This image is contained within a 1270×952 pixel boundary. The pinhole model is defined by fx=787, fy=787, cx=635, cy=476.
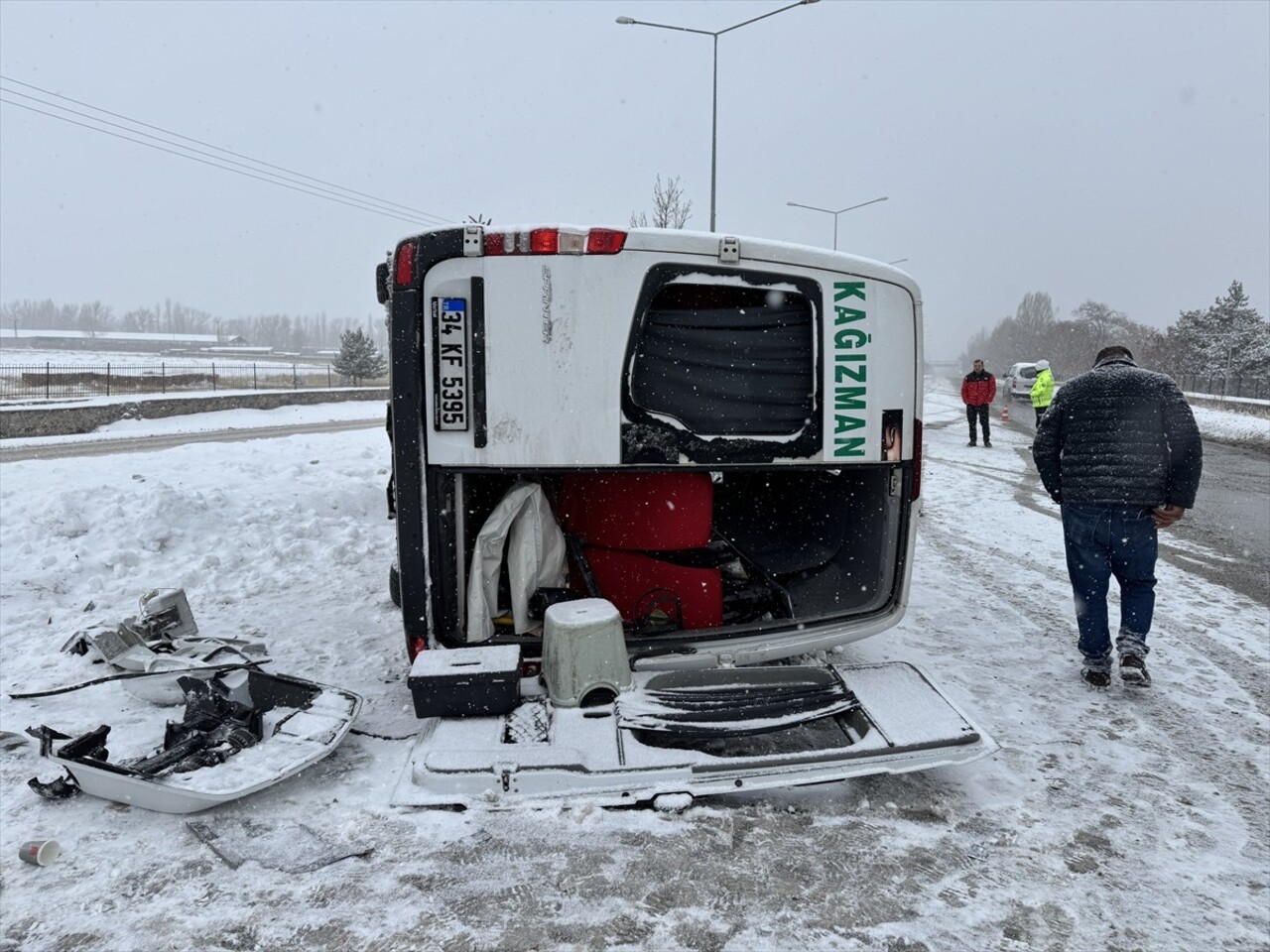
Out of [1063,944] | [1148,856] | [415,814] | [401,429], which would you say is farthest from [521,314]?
[1148,856]

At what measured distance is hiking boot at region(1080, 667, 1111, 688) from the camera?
4.30 m

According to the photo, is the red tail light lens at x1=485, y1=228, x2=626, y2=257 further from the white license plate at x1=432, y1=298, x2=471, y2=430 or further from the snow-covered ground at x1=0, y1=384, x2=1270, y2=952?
the snow-covered ground at x1=0, y1=384, x2=1270, y2=952

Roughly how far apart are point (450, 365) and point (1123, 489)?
357 centimetres

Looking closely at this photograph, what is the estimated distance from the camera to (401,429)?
335 cm

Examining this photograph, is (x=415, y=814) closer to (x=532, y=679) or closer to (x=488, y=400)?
(x=532, y=679)

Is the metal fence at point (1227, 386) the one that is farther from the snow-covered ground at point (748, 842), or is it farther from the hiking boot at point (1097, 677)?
the snow-covered ground at point (748, 842)

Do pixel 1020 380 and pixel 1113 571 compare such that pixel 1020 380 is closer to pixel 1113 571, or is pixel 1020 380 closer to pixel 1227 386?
pixel 1227 386

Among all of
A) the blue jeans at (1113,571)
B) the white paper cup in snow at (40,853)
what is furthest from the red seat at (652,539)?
the white paper cup in snow at (40,853)

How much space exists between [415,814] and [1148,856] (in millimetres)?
2595

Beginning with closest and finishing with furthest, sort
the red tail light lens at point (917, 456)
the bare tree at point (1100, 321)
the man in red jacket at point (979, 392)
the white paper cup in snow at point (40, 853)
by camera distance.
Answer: the white paper cup in snow at point (40, 853) < the red tail light lens at point (917, 456) < the man in red jacket at point (979, 392) < the bare tree at point (1100, 321)

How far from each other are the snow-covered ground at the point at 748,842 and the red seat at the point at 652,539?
1.23 meters

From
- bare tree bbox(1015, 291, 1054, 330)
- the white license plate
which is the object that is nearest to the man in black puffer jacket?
the white license plate

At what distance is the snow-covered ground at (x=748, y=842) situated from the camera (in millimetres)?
2320

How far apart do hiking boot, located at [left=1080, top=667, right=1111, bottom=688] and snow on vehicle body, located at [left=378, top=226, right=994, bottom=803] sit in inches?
47.3
